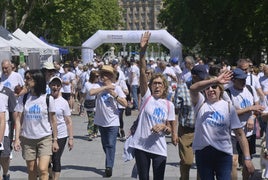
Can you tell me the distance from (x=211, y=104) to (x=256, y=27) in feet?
117

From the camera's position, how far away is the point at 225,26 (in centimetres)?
5116

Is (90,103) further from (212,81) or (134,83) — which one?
(212,81)

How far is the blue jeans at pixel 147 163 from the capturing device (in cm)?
762

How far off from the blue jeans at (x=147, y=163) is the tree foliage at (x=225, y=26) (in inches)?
1211

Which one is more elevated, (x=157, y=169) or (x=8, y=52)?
(x=8, y=52)

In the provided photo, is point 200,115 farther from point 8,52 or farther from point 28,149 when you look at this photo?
point 8,52

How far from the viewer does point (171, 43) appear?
4191 cm

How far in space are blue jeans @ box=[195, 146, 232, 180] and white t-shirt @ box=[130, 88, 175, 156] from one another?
704 mm

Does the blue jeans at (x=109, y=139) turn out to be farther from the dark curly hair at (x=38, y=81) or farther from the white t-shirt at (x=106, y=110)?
the dark curly hair at (x=38, y=81)

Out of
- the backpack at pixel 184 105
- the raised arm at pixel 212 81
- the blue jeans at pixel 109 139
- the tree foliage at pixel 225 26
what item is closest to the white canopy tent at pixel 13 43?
the tree foliage at pixel 225 26

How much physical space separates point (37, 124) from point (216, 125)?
2.58 m

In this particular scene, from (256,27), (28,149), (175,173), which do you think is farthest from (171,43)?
(28,149)

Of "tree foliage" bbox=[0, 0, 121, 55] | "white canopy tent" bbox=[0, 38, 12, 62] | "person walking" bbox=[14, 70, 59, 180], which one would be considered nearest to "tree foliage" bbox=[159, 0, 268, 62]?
"tree foliage" bbox=[0, 0, 121, 55]

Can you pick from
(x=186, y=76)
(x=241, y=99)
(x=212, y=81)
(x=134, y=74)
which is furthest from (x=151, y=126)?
(x=134, y=74)
